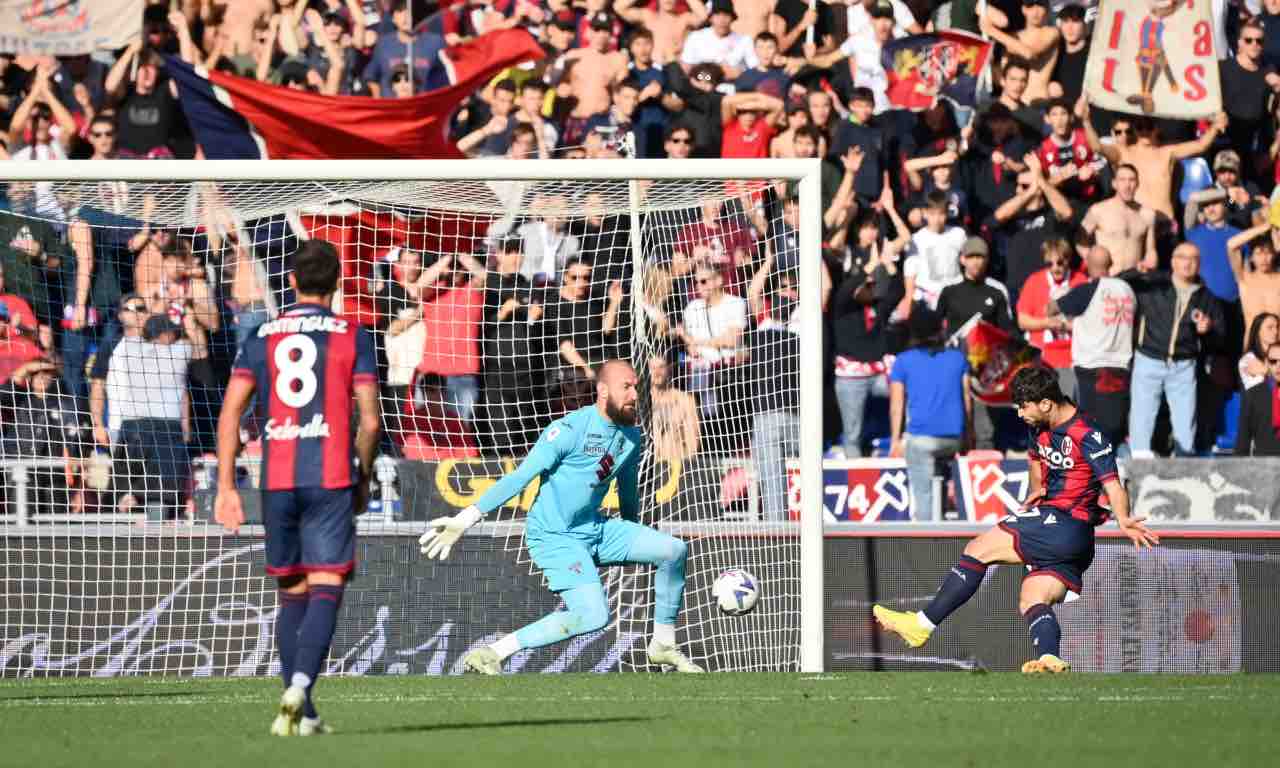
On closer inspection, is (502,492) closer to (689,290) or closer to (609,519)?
(609,519)

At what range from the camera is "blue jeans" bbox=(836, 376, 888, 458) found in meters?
14.4

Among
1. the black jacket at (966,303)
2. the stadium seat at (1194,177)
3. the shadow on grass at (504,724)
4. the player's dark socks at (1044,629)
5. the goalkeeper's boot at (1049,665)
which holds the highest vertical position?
the stadium seat at (1194,177)

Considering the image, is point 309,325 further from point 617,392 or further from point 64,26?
point 64,26

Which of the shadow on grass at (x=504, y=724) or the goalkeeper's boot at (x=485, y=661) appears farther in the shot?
the goalkeeper's boot at (x=485, y=661)

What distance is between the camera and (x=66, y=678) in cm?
1151

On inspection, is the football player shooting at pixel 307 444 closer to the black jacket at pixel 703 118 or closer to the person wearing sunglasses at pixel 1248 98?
the black jacket at pixel 703 118

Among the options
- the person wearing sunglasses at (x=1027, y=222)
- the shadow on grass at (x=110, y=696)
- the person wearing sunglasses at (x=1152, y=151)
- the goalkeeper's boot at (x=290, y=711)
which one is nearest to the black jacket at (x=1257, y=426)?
the person wearing sunglasses at (x=1152, y=151)

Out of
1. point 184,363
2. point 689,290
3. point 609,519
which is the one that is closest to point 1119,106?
point 689,290

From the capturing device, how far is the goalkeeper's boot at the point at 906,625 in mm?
10633

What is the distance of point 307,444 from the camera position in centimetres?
709

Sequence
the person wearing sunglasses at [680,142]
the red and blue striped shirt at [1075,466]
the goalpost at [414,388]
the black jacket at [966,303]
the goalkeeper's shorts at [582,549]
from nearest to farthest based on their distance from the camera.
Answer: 1. the red and blue striped shirt at [1075,466]
2. the goalkeeper's shorts at [582,549]
3. the goalpost at [414,388]
4. the black jacket at [966,303]
5. the person wearing sunglasses at [680,142]

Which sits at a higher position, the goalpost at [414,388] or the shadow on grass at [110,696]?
the goalpost at [414,388]

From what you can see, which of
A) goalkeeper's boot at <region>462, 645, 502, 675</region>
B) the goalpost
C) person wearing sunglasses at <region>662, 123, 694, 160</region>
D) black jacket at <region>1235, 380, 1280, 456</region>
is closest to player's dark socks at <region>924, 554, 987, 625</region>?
the goalpost

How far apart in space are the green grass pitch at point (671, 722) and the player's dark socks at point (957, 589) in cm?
38
